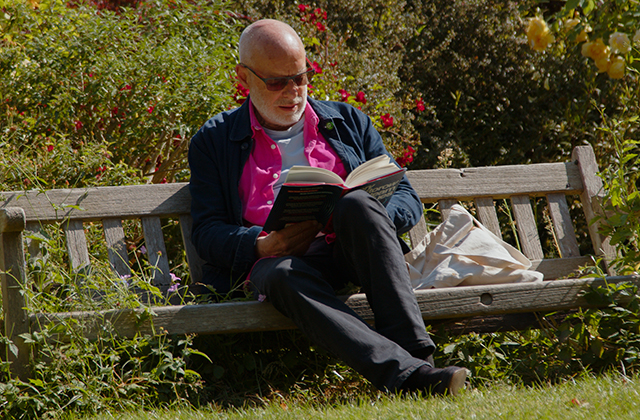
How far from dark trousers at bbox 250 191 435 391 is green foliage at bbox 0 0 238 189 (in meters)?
1.75

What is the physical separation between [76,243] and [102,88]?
1.37 m

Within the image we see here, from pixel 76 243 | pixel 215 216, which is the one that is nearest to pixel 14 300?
pixel 76 243

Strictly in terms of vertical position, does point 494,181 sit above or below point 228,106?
below

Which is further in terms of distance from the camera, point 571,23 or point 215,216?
point 215,216

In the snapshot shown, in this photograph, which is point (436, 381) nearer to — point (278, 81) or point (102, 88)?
point (278, 81)

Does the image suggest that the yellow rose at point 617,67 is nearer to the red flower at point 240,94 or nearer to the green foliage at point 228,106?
the green foliage at point 228,106

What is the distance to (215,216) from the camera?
112 inches

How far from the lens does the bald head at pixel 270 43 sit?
9.45 feet

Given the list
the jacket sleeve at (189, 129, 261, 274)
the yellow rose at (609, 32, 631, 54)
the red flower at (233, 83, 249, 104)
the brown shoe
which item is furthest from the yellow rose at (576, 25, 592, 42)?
the red flower at (233, 83, 249, 104)

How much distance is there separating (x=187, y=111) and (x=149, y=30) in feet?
2.54

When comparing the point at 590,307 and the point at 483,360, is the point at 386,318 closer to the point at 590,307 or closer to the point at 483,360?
the point at 483,360

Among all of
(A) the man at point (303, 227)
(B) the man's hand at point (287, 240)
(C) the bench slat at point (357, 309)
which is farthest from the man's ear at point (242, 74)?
(C) the bench slat at point (357, 309)

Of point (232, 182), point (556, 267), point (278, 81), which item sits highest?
Answer: point (278, 81)

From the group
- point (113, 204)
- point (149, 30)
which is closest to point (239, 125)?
point (113, 204)
